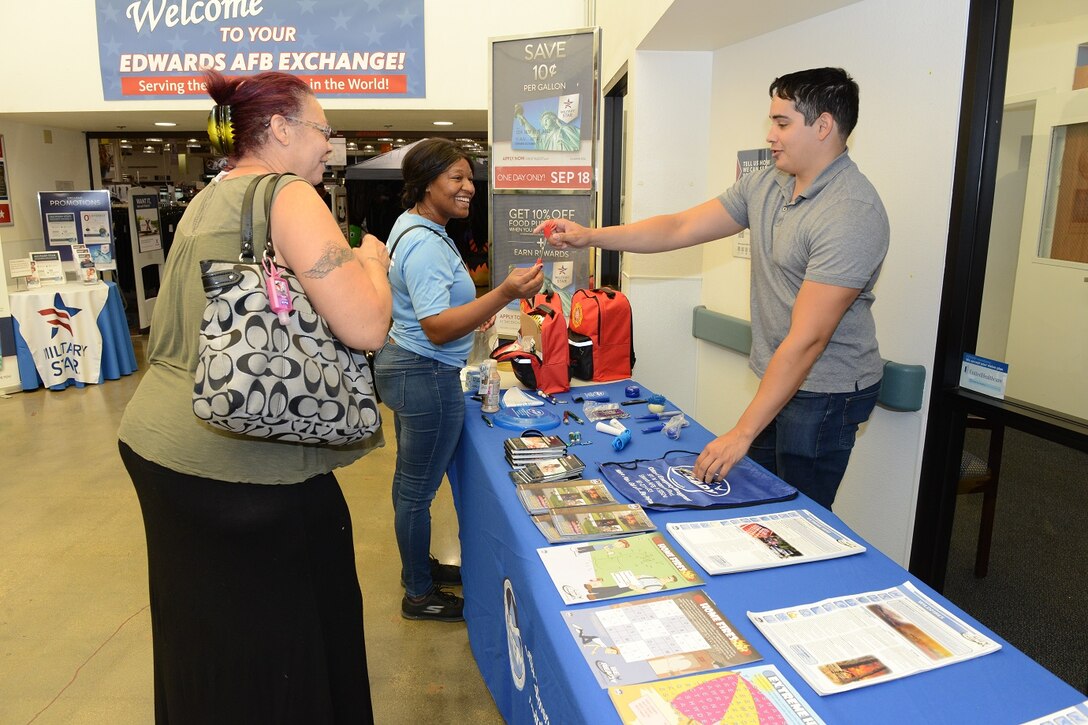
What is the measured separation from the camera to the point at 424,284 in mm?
2219

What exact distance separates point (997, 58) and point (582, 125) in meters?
2.42

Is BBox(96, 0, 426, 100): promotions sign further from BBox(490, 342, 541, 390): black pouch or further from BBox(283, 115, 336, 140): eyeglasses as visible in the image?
BBox(283, 115, 336, 140): eyeglasses

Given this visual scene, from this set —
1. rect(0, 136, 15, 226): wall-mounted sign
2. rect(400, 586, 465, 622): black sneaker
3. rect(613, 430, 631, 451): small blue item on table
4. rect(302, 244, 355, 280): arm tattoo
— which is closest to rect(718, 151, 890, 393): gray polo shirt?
rect(613, 430, 631, 451): small blue item on table

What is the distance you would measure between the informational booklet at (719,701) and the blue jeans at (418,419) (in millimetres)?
1389

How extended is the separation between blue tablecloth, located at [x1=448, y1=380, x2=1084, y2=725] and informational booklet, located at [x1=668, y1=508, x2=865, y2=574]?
0.07ft

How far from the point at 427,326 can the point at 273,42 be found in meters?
5.30

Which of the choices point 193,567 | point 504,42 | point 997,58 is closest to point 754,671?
point 193,567

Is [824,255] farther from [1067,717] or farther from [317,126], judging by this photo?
[317,126]

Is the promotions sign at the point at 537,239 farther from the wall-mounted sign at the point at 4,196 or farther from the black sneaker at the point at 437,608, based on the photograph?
the wall-mounted sign at the point at 4,196

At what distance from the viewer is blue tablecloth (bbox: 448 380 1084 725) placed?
40.1 inches

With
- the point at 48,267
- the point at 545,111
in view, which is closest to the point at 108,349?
the point at 48,267

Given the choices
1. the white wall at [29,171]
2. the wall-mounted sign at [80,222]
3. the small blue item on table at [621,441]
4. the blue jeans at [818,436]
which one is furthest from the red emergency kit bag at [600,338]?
the white wall at [29,171]

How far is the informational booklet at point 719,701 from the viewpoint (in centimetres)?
99

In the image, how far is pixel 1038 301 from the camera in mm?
2082
